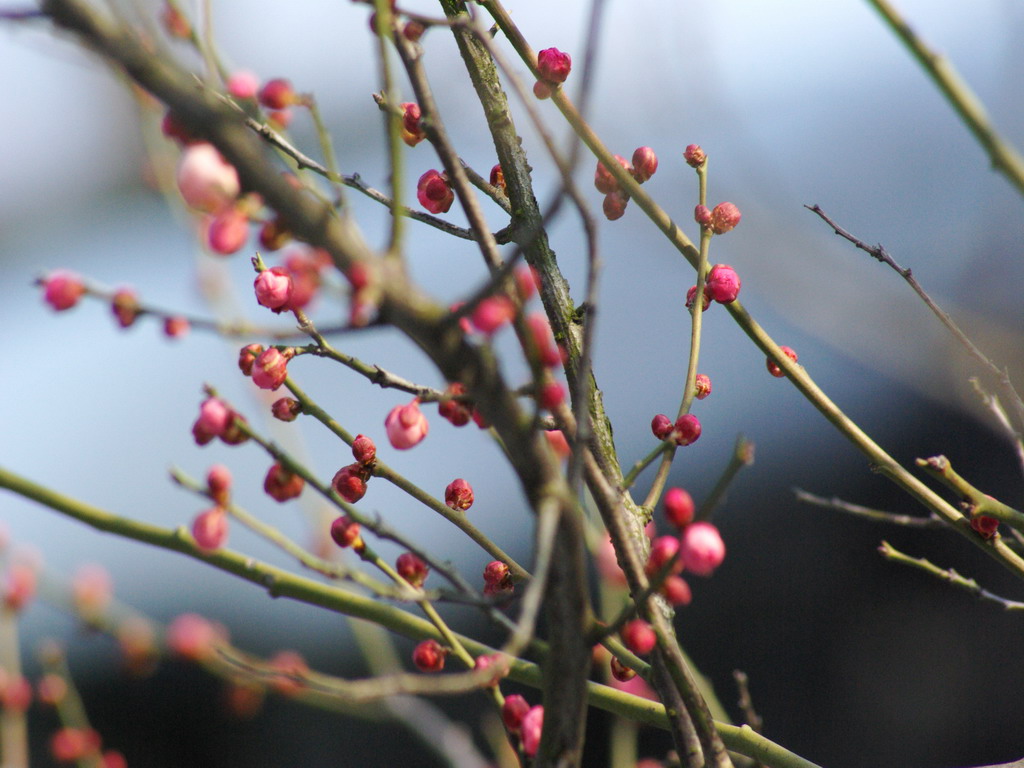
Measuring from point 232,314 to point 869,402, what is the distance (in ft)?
5.23

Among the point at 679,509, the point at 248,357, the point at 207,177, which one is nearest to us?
the point at 207,177

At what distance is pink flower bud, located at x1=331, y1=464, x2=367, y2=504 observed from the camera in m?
0.76

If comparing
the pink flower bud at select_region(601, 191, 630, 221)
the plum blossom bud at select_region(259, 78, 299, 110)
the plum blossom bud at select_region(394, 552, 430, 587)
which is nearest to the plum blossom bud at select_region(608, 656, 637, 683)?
the plum blossom bud at select_region(394, 552, 430, 587)

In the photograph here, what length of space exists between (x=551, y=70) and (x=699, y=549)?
0.44 meters

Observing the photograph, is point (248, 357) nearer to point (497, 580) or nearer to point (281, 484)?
point (281, 484)

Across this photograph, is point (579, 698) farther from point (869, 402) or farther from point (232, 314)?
point (869, 402)

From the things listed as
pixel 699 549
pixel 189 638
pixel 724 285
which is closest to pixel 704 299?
pixel 724 285

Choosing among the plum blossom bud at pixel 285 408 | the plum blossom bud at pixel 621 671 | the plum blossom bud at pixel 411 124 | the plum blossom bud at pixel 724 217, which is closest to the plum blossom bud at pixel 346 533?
the plum blossom bud at pixel 285 408

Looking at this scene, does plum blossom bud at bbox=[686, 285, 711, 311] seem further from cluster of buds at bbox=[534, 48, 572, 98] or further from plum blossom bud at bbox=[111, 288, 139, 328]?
plum blossom bud at bbox=[111, 288, 139, 328]

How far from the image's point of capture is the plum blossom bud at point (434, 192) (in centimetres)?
82

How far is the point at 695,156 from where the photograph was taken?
2.94 ft

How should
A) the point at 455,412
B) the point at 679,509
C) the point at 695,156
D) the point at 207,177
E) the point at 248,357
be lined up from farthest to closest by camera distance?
the point at 695,156, the point at 248,357, the point at 455,412, the point at 679,509, the point at 207,177

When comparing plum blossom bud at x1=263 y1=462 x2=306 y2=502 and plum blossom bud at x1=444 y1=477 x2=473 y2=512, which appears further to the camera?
plum blossom bud at x1=444 y1=477 x2=473 y2=512

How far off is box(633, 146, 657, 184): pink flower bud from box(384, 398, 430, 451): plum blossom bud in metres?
0.32
